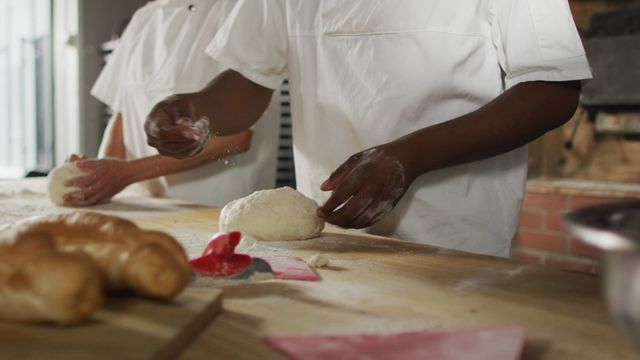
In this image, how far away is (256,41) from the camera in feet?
4.81

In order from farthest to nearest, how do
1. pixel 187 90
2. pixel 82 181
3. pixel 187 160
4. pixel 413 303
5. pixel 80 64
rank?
pixel 80 64, pixel 187 90, pixel 187 160, pixel 82 181, pixel 413 303

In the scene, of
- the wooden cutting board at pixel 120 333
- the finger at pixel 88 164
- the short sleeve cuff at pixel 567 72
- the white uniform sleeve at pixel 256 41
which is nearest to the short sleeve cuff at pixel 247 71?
the white uniform sleeve at pixel 256 41

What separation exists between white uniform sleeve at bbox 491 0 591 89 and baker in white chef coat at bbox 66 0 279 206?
0.93 m

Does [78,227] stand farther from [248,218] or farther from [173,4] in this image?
[173,4]

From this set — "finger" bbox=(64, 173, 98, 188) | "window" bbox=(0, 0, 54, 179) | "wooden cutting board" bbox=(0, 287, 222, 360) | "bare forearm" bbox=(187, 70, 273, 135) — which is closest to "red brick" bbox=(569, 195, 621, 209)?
"bare forearm" bbox=(187, 70, 273, 135)

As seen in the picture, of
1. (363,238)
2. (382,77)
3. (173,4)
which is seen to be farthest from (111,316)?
(173,4)

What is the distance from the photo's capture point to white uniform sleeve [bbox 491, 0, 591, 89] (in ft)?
3.61

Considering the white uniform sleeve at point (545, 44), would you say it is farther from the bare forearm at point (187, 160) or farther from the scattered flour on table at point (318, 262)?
the bare forearm at point (187, 160)

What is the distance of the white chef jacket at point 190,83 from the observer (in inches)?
76.0

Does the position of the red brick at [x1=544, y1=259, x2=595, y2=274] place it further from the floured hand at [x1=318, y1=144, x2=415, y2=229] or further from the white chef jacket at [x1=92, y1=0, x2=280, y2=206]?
the floured hand at [x1=318, y1=144, x2=415, y2=229]

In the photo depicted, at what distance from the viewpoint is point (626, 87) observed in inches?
96.3

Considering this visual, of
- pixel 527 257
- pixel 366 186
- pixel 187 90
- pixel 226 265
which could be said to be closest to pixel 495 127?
pixel 366 186

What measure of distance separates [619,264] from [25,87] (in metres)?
3.77

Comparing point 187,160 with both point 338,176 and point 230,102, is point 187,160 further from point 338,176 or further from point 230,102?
point 338,176
